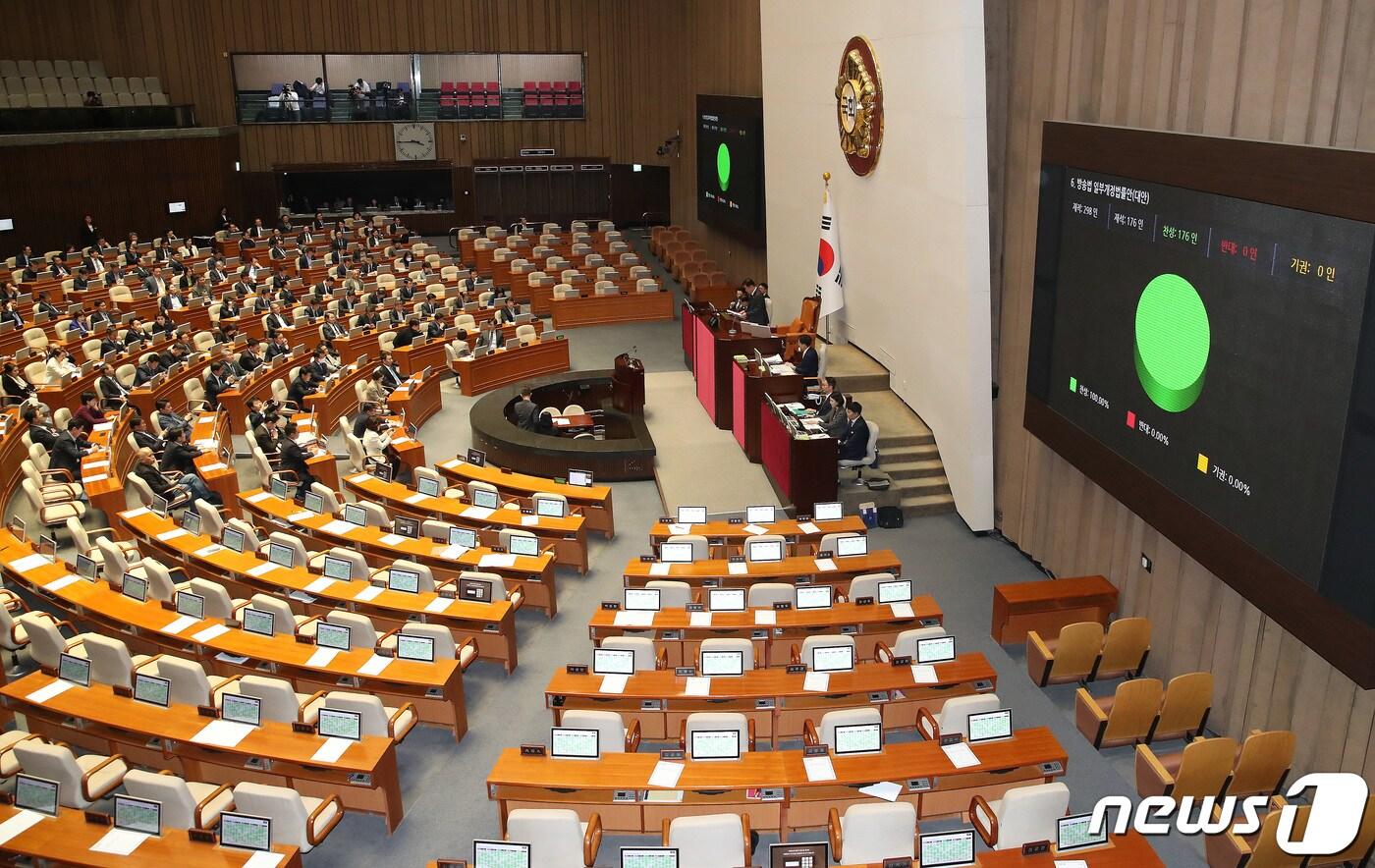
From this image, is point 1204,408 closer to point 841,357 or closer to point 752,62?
point 841,357

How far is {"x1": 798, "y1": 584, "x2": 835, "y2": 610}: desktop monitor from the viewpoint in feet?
33.1

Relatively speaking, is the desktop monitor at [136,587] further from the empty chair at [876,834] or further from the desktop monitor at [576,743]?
the empty chair at [876,834]

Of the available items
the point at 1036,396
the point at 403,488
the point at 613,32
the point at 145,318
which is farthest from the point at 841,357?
the point at 613,32

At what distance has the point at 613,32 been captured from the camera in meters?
32.0

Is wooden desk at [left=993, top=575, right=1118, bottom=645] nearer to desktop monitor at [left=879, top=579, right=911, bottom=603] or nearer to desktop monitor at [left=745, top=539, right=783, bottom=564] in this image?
desktop monitor at [left=879, top=579, right=911, bottom=603]

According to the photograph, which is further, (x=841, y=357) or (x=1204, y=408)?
(x=841, y=357)

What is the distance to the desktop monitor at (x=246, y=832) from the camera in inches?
273

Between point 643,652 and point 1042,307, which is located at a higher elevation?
point 1042,307

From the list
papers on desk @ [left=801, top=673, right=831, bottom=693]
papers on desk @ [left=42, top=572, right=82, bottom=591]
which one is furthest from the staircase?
papers on desk @ [left=42, top=572, right=82, bottom=591]

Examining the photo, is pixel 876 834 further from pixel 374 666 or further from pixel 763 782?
pixel 374 666

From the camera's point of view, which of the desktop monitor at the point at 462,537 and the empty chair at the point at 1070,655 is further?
the desktop monitor at the point at 462,537

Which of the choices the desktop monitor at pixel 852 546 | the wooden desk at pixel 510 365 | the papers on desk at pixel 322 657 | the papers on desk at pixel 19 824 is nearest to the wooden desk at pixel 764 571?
the desktop monitor at pixel 852 546

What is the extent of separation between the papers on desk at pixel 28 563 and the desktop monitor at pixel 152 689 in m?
3.25

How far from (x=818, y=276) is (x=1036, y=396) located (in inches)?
272
